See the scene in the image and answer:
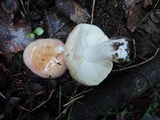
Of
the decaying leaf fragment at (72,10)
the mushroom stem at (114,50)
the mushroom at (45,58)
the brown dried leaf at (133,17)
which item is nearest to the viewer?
the mushroom stem at (114,50)

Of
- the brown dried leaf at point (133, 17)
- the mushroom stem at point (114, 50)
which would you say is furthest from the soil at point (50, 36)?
the mushroom stem at point (114, 50)

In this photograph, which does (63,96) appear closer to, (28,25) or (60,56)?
(60,56)

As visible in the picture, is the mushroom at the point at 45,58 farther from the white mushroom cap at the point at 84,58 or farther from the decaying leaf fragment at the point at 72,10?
the decaying leaf fragment at the point at 72,10

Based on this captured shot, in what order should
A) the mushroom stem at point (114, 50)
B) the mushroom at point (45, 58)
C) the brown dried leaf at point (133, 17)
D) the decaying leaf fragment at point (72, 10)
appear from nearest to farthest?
the mushroom stem at point (114, 50), the mushroom at point (45, 58), the decaying leaf fragment at point (72, 10), the brown dried leaf at point (133, 17)

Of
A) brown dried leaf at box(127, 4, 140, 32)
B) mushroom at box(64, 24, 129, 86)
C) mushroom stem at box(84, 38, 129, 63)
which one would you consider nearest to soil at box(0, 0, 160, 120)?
brown dried leaf at box(127, 4, 140, 32)

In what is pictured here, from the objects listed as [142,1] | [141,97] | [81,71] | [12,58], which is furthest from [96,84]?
[142,1]

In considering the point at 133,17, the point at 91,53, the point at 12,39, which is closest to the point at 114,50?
the point at 91,53
